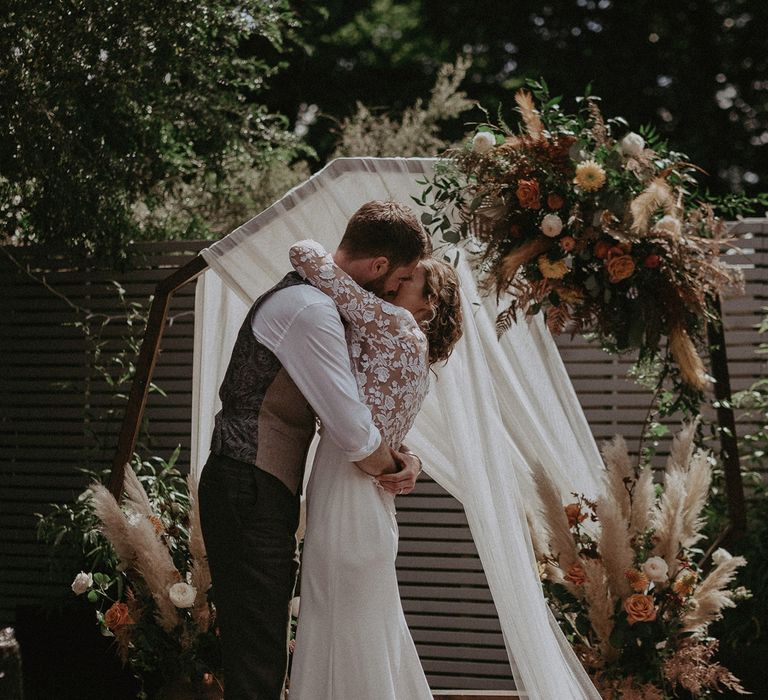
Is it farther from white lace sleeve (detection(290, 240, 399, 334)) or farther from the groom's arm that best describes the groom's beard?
the groom's arm

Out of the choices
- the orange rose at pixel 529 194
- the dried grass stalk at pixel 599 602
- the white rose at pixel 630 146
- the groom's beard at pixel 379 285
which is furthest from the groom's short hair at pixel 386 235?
the dried grass stalk at pixel 599 602

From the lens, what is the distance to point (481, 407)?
3012mm

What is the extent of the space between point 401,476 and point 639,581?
909mm

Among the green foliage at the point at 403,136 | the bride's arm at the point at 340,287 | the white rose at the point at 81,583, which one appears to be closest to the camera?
the bride's arm at the point at 340,287

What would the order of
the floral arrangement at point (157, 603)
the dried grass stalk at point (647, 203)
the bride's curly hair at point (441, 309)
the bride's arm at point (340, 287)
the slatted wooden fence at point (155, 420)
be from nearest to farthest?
the bride's arm at point (340, 287)
the bride's curly hair at point (441, 309)
the dried grass stalk at point (647, 203)
the floral arrangement at point (157, 603)
the slatted wooden fence at point (155, 420)

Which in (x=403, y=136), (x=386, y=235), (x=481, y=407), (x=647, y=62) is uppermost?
(x=647, y=62)

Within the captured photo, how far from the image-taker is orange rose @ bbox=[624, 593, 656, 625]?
9.62 ft

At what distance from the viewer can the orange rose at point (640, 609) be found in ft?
9.62

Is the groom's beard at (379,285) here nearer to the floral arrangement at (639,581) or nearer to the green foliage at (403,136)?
→ the floral arrangement at (639,581)

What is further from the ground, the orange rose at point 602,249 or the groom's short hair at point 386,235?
the orange rose at point 602,249

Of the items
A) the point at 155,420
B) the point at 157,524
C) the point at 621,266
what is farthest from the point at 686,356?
the point at 155,420

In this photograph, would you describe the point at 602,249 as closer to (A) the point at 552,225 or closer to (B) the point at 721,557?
(A) the point at 552,225

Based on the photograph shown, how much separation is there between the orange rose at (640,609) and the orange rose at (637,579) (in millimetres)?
35

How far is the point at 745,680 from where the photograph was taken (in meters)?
3.96
